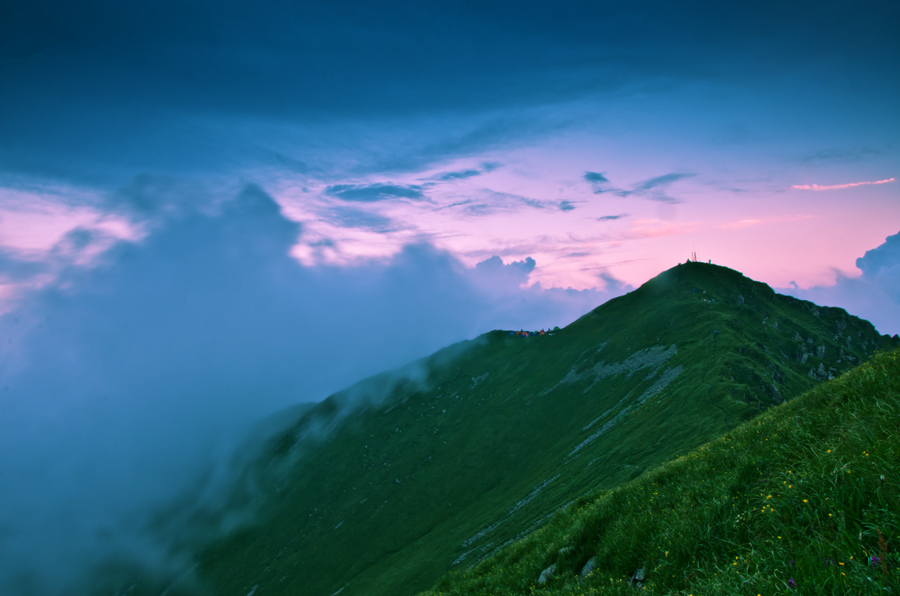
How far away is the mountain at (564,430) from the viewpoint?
262 feet

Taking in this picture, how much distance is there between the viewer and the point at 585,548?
14.0 m

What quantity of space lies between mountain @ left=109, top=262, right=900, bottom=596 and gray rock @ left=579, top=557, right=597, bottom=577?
176ft

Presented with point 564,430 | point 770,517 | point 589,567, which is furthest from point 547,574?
point 564,430

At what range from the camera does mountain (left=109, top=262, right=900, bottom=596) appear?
3147 inches

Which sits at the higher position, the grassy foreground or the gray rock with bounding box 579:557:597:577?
the grassy foreground

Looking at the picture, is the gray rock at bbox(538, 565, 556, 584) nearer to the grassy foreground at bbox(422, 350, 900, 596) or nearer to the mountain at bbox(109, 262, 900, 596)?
the grassy foreground at bbox(422, 350, 900, 596)

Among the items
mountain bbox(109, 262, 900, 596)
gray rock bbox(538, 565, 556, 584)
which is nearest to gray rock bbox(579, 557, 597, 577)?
gray rock bbox(538, 565, 556, 584)

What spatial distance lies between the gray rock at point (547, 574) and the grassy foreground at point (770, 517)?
7.1 inches

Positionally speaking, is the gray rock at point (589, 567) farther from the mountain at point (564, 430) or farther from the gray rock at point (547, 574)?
the mountain at point (564, 430)

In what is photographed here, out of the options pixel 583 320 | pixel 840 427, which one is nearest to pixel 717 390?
pixel 840 427

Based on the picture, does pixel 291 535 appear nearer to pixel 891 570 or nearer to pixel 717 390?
pixel 717 390

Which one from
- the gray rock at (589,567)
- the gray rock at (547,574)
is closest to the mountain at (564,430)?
the gray rock at (547,574)

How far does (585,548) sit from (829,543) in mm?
9166

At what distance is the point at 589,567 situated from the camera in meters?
12.9
